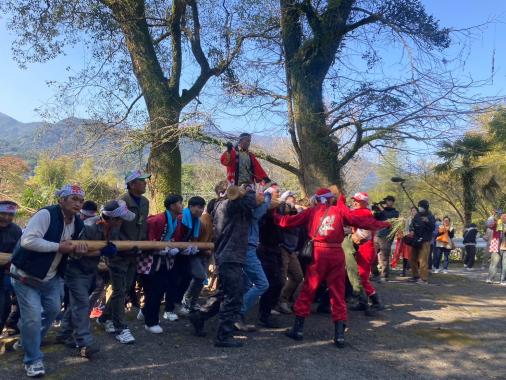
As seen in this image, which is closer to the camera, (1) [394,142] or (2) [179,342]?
(2) [179,342]

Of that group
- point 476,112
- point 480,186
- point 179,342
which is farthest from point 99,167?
point 480,186

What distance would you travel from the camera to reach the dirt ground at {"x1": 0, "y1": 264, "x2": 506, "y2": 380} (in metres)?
4.86

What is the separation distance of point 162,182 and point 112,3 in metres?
4.38

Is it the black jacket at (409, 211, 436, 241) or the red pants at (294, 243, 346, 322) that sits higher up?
the black jacket at (409, 211, 436, 241)

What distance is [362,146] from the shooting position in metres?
10.9

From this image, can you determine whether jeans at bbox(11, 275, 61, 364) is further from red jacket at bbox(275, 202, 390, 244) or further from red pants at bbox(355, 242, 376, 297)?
red pants at bbox(355, 242, 376, 297)

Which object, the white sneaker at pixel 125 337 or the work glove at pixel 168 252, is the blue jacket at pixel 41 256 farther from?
the work glove at pixel 168 252

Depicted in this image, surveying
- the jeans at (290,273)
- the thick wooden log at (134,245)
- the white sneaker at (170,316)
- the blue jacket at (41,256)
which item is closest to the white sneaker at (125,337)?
the thick wooden log at (134,245)

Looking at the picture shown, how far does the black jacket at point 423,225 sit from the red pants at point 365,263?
3538 millimetres

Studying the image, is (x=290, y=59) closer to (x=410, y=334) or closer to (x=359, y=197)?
(x=359, y=197)

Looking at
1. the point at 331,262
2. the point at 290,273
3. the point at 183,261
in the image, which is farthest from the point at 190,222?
the point at 331,262

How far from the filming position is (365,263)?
7746 mm

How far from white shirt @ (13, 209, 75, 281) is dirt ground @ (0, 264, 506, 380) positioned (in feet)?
3.51

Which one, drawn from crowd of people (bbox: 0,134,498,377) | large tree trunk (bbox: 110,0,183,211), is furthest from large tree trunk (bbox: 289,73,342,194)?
crowd of people (bbox: 0,134,498,377)
